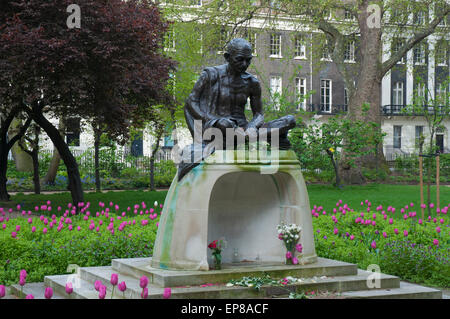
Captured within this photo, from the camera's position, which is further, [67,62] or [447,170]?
[447,170]

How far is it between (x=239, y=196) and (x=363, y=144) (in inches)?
758

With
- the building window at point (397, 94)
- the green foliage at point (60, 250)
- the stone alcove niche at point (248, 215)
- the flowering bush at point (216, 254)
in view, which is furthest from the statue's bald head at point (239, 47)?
the building window at point (397, 94)

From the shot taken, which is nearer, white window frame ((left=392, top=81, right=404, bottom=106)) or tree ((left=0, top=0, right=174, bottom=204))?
tree ((left=0, top=0, right=174, bottom=204))

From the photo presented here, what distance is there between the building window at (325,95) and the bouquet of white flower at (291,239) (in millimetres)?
46717

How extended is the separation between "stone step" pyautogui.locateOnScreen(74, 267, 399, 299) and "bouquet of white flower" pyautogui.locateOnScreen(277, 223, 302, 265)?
0.40 m

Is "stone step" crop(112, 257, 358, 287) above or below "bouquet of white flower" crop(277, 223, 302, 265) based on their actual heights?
below

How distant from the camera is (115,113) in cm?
1758

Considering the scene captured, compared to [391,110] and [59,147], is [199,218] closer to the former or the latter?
[59,147]

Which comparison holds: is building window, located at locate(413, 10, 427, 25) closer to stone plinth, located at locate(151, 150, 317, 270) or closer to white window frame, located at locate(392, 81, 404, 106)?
white window frame, located at locate(392, 81, 404, 106)

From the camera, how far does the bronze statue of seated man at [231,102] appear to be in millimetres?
8016

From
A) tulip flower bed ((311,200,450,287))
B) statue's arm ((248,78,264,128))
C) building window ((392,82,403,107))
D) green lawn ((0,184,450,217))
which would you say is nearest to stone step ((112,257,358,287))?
tulip flower bed ((311,200,450,287))

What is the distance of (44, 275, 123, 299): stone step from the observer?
7020 millimetres
